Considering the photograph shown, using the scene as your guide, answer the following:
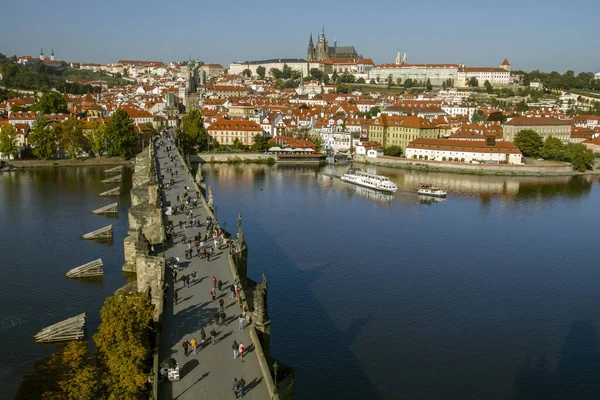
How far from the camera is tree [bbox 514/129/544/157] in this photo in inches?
2362

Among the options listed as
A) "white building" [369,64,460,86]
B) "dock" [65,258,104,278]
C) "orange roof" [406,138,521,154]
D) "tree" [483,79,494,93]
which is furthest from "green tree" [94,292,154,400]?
"white building" [369,64,460,86]

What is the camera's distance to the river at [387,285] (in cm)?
1570

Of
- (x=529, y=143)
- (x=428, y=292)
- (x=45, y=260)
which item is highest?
(x=529, y=143)

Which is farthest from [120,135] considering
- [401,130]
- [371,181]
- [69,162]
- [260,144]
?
[401,130]

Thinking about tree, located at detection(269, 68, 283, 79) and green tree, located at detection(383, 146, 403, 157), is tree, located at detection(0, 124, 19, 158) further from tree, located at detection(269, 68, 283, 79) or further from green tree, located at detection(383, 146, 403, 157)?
tree, located at detection(269, 68, 283, 79)

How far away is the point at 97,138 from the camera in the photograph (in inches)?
2109

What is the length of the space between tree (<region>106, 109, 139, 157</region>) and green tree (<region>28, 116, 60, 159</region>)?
16.6 feet

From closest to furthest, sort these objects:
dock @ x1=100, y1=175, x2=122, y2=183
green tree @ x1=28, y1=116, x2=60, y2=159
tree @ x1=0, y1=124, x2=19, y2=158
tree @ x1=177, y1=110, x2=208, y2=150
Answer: dock @ x1=100, y1=175, x2=122, y2=183, tree @ x1=0, y1=124, x2=19, y2=158, green tree @ x1=28, y1=116, x2=60, y2=159, tree @ x1=177, y1=110, x2=208, y2=150

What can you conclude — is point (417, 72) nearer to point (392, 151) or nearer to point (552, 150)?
point (392, 151)

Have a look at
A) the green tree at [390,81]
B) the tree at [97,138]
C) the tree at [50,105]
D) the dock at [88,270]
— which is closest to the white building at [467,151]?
the tree at [97,138]

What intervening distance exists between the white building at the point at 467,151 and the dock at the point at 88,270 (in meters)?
42.6

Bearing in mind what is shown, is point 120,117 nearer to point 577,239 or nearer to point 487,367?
point 577,239

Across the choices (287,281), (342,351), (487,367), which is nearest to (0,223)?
(287,281)

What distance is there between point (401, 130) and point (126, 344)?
55.9 meters
